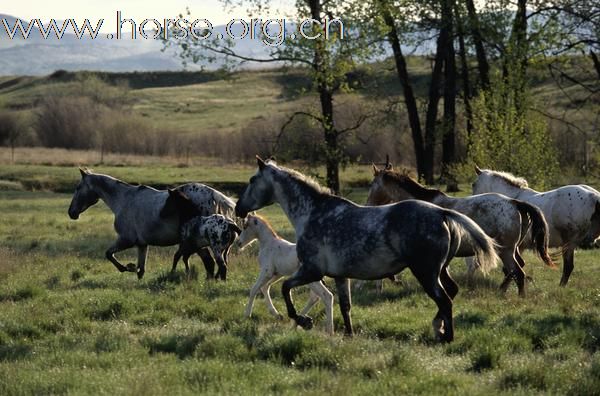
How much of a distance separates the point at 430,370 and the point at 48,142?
72.6 m

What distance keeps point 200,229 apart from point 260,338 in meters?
5.34

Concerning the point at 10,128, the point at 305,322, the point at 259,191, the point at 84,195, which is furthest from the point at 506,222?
the point at 10,128

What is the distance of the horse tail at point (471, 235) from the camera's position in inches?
396

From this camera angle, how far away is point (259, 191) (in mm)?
11984

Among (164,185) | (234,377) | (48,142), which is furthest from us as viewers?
(48,142)

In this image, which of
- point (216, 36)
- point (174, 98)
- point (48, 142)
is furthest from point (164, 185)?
Answer: point (174, 98)

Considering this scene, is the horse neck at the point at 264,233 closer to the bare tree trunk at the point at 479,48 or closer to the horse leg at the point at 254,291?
the horse leg at the point at 254,291

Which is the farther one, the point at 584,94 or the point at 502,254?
the point at 584,94

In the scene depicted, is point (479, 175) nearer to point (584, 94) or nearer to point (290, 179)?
point (290, 179)

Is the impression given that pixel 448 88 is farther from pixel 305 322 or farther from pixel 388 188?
pixel 305 322

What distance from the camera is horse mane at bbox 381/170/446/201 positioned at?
14.6 m

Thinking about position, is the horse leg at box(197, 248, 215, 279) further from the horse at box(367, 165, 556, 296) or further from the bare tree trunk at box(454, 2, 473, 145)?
the bare tree trunk at box(454, 2, 473, 145)

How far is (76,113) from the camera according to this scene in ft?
256

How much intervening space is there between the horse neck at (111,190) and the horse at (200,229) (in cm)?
133
